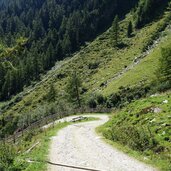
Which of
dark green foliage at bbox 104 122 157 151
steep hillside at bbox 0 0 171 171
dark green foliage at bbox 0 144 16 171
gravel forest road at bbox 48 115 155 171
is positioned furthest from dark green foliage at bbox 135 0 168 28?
dark green foliage at bbox 0 144 16 171

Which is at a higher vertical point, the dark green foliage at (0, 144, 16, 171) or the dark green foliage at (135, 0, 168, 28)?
the dark green foliage at (135, 0, 168, 28)

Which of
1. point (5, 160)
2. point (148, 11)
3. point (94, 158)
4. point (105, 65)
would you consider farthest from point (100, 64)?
point (5, 160)

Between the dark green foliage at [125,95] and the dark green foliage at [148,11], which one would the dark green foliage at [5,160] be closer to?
the dark green foliage at [125,95]

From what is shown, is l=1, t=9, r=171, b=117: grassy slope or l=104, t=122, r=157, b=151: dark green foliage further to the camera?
l=1, t=9, r=171, b=117: grassy slope

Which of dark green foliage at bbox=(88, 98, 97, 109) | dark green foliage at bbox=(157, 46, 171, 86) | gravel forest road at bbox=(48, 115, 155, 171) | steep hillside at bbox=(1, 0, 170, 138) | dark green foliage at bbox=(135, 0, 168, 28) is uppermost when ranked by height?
dark green foliage at bbox=(135, 0, 168, 28)

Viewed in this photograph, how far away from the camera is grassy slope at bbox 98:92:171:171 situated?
18094mm

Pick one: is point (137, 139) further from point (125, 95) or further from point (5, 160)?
point (125, 95)

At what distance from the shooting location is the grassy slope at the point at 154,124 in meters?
18.1

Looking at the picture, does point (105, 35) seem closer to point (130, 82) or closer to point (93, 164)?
point (130, 82)

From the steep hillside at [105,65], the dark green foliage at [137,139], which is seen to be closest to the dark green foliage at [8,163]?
the dark green foliage at [137,139]

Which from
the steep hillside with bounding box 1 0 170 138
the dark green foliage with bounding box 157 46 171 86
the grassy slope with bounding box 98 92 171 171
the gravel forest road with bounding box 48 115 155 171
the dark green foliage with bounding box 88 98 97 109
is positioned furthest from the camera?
the steep hillside with bounding box 1 0 170 138

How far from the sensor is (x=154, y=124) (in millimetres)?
23297

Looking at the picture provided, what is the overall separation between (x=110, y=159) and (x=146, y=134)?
3500 millimetres

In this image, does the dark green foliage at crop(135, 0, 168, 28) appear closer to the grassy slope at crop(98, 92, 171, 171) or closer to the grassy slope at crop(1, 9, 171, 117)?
the grassy slope at crop(1, 9, 171, 117)
